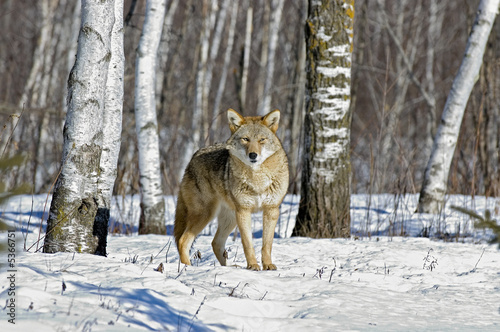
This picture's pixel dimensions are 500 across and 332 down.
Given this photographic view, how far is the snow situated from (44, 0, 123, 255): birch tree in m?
0.29

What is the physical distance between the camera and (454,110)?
8.92 metres

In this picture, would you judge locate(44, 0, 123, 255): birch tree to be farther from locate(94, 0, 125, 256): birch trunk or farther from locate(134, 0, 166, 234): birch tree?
locate(134, 0, 166, 234): birch tree

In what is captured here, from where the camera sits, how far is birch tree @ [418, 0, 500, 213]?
29.0ft

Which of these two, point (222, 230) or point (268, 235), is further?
point (222, 230)

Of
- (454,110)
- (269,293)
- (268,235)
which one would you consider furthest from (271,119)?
(454,110)

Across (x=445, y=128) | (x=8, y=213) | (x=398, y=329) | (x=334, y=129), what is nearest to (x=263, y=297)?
(x=398, y=329)

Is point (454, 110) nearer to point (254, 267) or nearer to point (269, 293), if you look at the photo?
point (254, 267)

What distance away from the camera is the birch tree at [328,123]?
7.00m

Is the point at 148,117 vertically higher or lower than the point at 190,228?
higher

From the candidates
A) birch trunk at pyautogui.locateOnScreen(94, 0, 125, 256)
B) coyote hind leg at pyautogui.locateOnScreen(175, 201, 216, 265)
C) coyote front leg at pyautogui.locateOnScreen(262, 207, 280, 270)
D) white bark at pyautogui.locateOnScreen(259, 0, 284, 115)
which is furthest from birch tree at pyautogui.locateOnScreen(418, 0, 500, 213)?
white bark at pyautogui.locateOnScreen(259, 0, 284, 115)

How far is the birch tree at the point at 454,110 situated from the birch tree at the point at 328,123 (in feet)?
8.44

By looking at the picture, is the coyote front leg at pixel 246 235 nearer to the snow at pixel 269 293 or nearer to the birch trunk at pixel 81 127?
the snow at pixel 269 293

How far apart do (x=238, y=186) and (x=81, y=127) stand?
1.68 m

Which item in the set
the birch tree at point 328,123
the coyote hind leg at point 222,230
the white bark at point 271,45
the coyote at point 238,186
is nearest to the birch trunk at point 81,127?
the coyote at point 238,186
